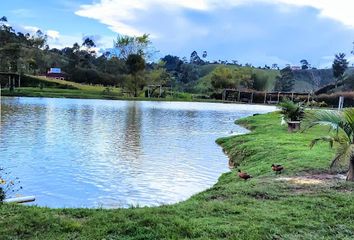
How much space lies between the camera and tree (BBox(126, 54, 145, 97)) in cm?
6950

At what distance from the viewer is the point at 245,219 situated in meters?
5.21

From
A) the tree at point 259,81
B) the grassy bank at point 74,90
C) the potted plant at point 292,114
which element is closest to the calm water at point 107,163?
the potted plant at point 292,114

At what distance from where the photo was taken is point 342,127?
8055 millimetres

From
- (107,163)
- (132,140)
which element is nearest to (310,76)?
(132,140)

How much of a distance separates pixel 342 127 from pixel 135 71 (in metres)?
62.9

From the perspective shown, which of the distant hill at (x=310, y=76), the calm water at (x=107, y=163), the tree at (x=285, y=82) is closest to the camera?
the calm water at (x=107, y=163)

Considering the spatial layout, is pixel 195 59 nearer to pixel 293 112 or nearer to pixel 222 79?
pixel 222 79

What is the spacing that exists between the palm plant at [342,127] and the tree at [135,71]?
61983 millimetres

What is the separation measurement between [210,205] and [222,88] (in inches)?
3116

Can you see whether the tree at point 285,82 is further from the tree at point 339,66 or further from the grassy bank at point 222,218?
the grassy bank at point 222,218

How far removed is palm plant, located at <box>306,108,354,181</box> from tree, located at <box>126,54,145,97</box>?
62.0 m

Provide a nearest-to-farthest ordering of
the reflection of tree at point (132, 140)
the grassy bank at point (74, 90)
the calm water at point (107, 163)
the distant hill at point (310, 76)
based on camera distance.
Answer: the calm water at point (107, 163) < the reflection of tree at point (132, 140) < the grassy bank at point (74, 90) < the distant hill at point (310, 76)

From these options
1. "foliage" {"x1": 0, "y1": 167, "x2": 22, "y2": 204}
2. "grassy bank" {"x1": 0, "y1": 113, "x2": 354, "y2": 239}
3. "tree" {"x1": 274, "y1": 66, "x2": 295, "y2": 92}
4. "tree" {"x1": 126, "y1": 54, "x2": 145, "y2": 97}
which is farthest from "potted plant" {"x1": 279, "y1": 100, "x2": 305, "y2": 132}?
"tree" {"x1": 274, "y1": 66, "x2": 295, "y2": 92}

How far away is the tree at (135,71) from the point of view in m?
69.5
